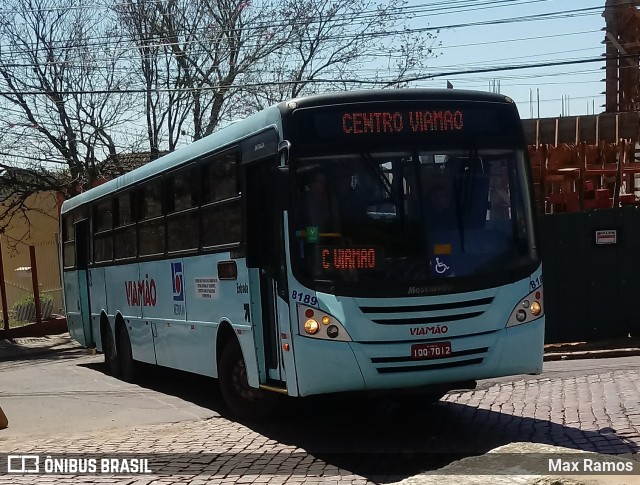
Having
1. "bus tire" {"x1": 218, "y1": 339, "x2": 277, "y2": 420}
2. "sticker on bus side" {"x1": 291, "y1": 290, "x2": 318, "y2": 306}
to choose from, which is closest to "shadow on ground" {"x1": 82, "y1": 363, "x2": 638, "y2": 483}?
"bus tire" {"x1": 218, "y1": 339, "x2": 277, "y2": 420}

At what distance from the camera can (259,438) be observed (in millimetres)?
9602

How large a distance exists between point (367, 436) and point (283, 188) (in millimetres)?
2549

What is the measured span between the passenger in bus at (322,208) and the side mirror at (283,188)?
173mm

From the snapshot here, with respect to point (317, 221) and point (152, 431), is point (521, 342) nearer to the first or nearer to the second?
point (317, 221)

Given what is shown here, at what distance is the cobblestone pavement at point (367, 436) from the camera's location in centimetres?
795

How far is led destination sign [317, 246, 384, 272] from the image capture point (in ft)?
28.0

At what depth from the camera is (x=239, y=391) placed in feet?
34.6

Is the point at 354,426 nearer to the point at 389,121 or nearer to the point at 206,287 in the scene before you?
the point at 206,287

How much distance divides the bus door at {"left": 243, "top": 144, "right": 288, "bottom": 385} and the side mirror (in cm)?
13

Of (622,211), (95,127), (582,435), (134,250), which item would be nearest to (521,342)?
(582,435)

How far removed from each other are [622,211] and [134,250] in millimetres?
8080

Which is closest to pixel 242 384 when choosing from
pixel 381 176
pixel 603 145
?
pixel 381 176

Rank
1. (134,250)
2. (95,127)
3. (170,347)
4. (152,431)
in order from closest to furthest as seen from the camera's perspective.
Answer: (152,431) → (170,347) → (134,250) → (95,127)

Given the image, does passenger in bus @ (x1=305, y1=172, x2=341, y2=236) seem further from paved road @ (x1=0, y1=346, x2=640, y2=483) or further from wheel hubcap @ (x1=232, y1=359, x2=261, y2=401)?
wheel hubcap @ (x1=232, y1=359, x2=261, y2=401)
